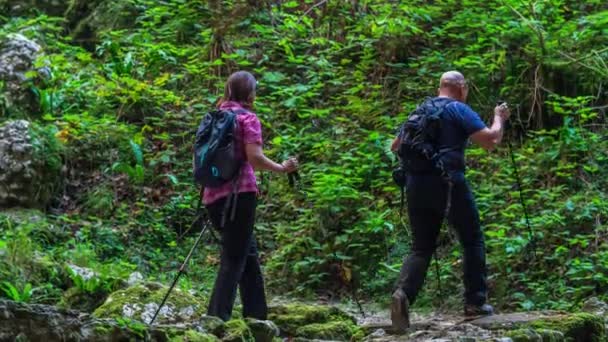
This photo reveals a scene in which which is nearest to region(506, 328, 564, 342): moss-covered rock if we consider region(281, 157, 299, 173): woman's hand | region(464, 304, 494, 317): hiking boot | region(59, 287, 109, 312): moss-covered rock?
region(464, 304, 494, 317): hiking boot

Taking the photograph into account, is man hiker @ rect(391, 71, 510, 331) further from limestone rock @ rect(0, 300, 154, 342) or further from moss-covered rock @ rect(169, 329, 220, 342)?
limestone rock @ rect(0, 300, 154, 342)

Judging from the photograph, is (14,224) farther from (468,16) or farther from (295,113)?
(468,16)

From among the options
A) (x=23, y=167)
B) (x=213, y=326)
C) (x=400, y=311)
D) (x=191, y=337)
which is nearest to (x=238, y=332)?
(x=213, y=326)

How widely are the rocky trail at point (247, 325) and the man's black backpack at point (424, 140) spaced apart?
3.85 feet

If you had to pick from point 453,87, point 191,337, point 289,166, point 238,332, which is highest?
point 453,87

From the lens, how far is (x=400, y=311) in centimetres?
610

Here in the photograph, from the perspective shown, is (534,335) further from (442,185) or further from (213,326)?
(213,326)

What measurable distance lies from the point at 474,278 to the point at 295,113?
6.76m

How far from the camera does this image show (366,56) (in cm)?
1324

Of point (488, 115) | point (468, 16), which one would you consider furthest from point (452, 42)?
point (488, 115)

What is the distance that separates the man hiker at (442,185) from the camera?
606 centimetres

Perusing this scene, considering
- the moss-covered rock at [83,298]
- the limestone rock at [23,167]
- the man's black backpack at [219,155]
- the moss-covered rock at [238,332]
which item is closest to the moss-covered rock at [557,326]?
the moss-covered rock at [238,332]

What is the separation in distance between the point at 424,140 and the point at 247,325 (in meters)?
1.97

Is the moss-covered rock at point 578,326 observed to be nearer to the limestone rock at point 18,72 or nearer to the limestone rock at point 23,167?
the limestone rock at point 23,167
